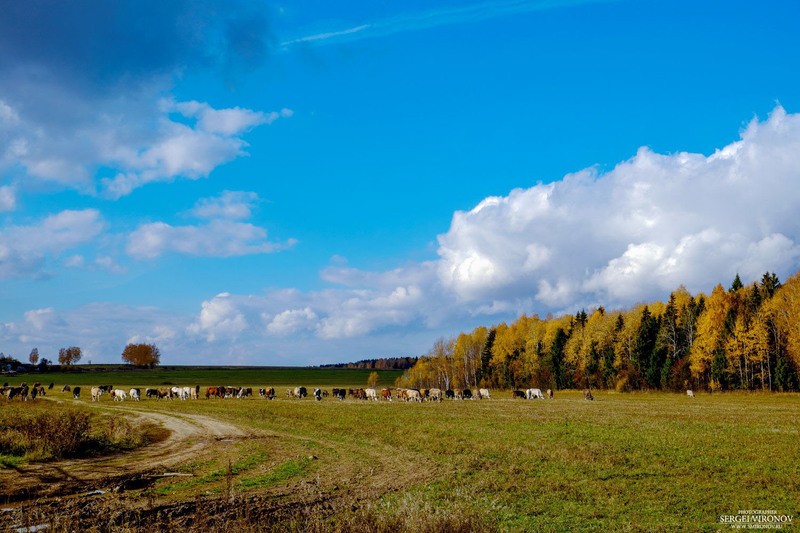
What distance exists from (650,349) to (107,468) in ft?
293

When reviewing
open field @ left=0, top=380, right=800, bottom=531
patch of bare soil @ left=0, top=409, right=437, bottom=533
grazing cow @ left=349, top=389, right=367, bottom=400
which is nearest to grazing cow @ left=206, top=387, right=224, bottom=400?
grazing cow @ left=349, top=389, right=367, bottom=400

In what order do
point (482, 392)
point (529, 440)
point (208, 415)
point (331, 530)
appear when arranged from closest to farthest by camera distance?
1. point (331, 530)
2. point (529, 440)
3. point (208, 415)
4. point (482, 392)

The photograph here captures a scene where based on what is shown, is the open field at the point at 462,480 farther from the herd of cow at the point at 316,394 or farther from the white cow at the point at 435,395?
the herd of cow at the point at 316,394

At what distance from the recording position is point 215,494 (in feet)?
46.3

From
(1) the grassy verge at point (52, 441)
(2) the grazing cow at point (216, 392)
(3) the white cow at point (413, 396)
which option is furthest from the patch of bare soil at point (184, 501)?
(2) the grazing cow at point (216, 392)

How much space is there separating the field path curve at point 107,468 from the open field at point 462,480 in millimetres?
160

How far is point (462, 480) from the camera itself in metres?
15.9

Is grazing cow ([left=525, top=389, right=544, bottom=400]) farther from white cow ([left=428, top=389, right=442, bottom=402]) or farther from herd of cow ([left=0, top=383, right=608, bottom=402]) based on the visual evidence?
white cow ([left=428, top=389, right=442, bottom=402])

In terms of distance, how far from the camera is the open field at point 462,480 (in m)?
11.4

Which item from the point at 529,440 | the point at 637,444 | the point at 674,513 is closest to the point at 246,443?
the point at 529,440


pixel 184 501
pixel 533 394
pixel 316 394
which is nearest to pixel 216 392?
pixel 316 394

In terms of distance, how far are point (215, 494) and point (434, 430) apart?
53.3 feet

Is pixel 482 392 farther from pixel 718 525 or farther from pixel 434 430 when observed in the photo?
pixel 718 525

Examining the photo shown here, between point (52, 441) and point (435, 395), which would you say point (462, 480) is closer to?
point (52, 441)
